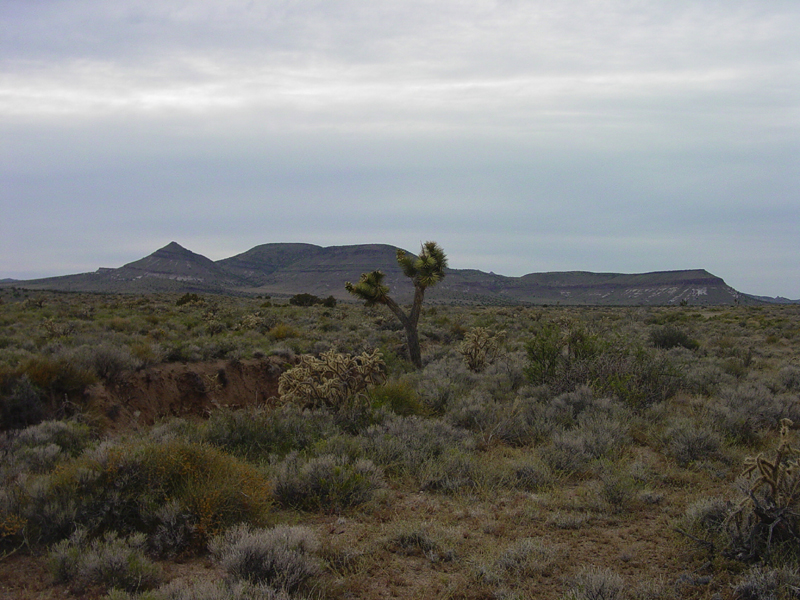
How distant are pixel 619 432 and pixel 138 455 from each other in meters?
6.32

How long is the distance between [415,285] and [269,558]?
11652mm

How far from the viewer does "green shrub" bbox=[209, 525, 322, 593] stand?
3547mm

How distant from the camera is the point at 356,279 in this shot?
399 ft

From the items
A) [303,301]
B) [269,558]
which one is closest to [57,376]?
[269,558]

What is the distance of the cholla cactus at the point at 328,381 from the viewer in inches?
315

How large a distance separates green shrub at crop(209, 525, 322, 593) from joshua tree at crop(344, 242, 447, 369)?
1026 centimetres

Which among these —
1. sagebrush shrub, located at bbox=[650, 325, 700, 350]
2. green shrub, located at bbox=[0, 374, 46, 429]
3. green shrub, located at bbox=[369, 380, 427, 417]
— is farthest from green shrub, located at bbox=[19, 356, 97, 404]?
sagebrush shrub, located at bbox=[650, 325, 700, 350]

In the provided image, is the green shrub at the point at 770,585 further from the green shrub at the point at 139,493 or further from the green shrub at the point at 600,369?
the green shrub at the point at 600,369

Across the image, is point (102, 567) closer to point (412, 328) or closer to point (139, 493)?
point (139, 493)

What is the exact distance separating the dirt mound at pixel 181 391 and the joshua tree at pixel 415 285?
3262mm

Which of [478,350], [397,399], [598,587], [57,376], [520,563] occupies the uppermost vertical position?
[478,350]

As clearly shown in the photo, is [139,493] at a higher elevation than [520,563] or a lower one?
higher

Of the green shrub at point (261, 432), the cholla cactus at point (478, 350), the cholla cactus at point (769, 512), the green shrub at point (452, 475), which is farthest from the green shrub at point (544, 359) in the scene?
the cholla cactus at point (769, 512)

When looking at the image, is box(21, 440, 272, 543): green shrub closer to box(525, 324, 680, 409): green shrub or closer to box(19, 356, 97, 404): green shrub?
box(19, 356, 97, 404): green shrub
